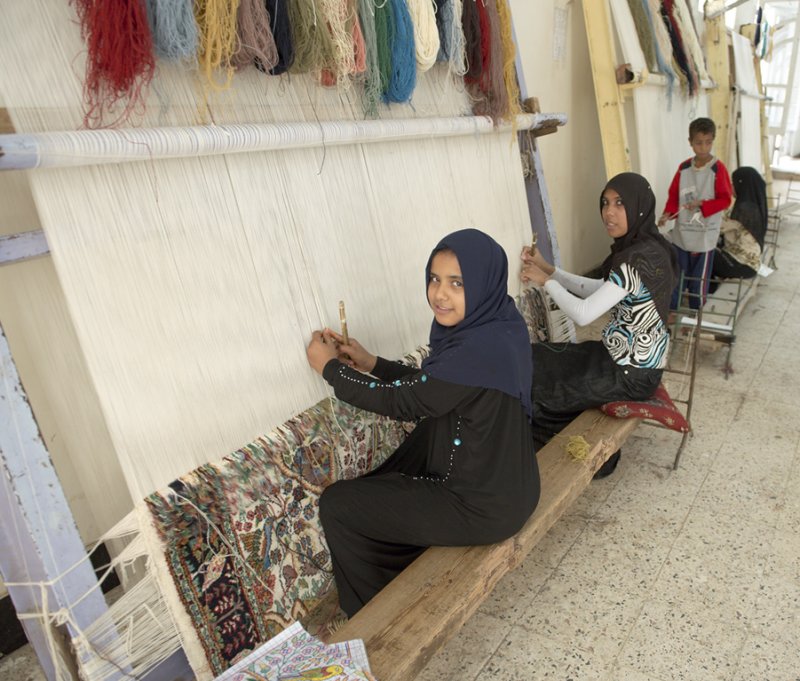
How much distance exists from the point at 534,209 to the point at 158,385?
1.99 meters

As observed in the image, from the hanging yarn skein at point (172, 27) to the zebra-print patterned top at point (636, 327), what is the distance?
1807mm

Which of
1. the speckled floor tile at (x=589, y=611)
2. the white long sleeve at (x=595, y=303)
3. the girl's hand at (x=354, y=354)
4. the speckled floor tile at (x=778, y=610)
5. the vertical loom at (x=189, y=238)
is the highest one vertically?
the vertical loom at (x=189, y=238)

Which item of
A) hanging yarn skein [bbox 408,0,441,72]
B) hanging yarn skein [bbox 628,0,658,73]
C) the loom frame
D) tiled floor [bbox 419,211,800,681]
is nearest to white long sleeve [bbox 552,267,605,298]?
tiled floor [bbox 419,211,800,681]

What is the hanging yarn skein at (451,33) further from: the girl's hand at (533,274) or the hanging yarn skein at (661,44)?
the hanging yarn skein at (661,44)

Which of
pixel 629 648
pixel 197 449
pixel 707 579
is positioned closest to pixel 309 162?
pixel 197 449

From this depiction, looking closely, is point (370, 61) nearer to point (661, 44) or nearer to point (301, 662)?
point (301, 662)

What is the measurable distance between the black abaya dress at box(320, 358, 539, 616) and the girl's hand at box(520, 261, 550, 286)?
3.31 feet

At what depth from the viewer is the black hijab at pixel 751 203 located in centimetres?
486

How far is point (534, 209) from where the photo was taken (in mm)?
2885

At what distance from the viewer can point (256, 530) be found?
1.69 metres

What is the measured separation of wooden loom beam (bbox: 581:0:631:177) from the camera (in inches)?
146

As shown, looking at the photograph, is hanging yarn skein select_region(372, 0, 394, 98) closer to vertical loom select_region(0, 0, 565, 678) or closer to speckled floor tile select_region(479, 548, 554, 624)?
vertical loom select_region(0, 0, 565, 678)

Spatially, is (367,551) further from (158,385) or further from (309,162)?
(309,162)

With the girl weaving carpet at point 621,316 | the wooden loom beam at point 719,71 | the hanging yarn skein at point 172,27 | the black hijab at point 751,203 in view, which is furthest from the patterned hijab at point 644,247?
the wooden loom beam at point 719,71
